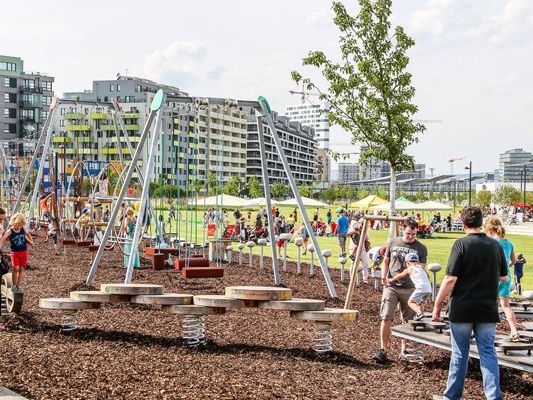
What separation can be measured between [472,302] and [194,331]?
4.42 m

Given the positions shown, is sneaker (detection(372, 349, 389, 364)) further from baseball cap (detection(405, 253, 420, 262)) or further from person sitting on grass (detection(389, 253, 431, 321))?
baseball cap (detection(405, 253, 420, 262))

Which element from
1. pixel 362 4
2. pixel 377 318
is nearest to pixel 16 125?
pixel 362 4

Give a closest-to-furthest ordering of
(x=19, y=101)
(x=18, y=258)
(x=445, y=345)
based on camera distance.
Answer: (x=445, y=345) → (x=18, y=258) → (x=19, y=101)

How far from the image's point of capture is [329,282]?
15.6m

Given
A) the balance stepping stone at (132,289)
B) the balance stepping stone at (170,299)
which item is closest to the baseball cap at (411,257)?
the balance stepping stone at (170,299)

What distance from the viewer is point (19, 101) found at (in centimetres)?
13375

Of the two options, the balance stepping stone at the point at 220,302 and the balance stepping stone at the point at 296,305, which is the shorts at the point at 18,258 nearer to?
the balance stepping stone at the point at 220,302

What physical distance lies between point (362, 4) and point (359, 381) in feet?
58.7

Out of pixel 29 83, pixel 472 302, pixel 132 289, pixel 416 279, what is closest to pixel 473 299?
pixel 472 302

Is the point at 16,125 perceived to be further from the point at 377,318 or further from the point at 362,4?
the point at 377,318

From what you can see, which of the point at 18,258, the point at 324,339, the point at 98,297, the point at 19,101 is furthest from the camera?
the point at 19,101

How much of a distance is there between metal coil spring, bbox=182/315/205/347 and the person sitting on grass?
8.77 feet

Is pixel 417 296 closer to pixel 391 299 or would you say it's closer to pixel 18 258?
pixel 391 299

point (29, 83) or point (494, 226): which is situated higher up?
point (29, 83)
